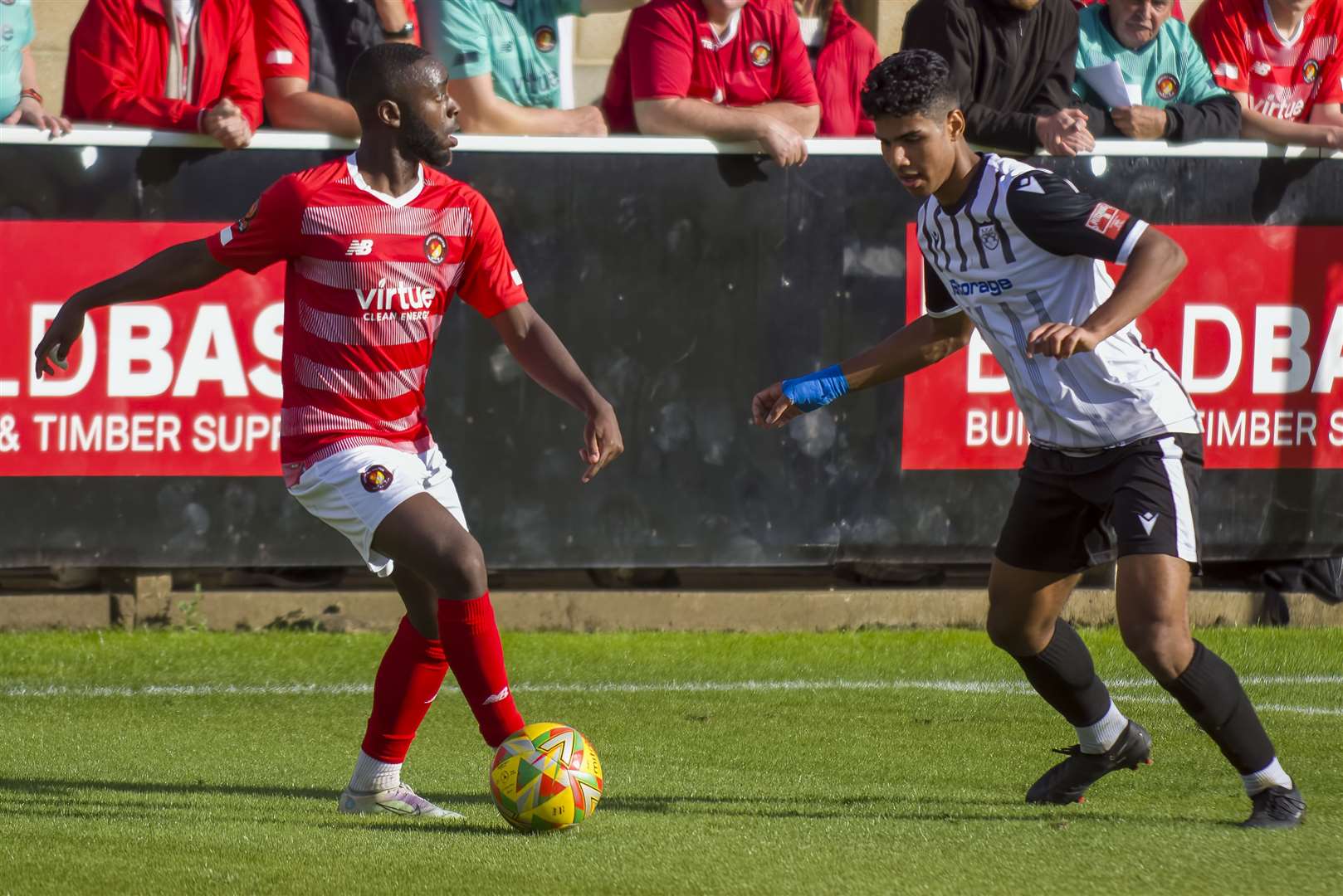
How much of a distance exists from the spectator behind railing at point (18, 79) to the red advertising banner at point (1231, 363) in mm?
3826

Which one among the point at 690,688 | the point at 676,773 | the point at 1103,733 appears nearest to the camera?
the point at 1103,733

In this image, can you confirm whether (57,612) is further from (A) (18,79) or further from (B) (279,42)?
(B) (279,42)

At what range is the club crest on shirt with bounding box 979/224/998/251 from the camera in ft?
17.6

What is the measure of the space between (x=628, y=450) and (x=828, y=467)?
94 centimetres

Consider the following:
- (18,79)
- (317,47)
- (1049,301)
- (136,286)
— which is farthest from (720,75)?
(136,286)

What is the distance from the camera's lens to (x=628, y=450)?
848 centimetres

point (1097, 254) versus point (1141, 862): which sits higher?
point (1097, 254)

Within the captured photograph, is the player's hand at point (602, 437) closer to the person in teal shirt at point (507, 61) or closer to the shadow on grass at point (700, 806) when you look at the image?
the shadow on grass at point (700, 806)

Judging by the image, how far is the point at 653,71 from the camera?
852 cm

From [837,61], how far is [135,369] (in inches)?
146

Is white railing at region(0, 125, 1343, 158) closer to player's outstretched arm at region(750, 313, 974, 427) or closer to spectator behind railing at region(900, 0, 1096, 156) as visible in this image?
spectator behind railing at region(900, 0, 1096, 156)

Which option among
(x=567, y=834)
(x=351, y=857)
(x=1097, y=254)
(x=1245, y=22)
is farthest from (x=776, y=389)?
(x=1245, y=22)

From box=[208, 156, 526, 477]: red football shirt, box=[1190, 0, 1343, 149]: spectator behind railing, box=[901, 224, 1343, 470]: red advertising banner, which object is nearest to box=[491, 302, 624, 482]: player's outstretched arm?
box=[208, 156, 526, 477]: red football shirt

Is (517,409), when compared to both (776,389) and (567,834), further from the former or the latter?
(567,834)
